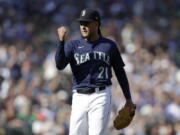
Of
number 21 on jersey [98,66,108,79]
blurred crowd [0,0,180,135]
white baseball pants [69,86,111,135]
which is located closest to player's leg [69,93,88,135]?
white baseball pants [69,86,111,135]

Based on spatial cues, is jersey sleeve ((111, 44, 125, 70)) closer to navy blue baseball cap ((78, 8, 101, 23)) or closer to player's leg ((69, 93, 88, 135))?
navy blue baseball cap ((78, 8, 101, 23))

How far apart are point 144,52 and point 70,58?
8.34 m

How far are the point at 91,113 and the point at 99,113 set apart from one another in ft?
0.30

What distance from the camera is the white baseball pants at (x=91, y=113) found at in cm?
745

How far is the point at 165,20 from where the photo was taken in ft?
59.6

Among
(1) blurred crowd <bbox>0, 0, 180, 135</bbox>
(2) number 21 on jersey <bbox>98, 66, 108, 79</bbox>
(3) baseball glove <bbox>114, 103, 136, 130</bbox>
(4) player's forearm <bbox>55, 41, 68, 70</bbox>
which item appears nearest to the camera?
(4) player's forearm <bbox>55, 41, 68, 70</bbox>

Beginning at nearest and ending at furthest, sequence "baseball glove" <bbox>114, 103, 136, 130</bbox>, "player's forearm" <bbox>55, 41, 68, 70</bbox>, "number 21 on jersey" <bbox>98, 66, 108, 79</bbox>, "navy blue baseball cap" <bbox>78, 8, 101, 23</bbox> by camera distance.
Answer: "player's forearm" <bbox>55, 41, 68, 70</bbox> < "navy blue baseball cap" <bbox>78, 8, 101, 23</bbox> < "number 21 on jersey" <bbox>98, 66, 108, 79</bbox> < "baseball glove" <bbox>114, 103, 136, 130</bbox>

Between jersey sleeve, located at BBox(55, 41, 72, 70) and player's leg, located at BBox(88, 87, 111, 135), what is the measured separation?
1.59 feet

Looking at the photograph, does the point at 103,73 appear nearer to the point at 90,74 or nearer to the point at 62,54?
the point at 90,74

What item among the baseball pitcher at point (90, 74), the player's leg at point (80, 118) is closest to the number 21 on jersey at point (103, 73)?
the baseball pitcher at point (90, 74)

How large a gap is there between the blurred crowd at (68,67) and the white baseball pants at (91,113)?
7.91 ft

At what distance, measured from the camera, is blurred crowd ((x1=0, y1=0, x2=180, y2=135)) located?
1321 cm

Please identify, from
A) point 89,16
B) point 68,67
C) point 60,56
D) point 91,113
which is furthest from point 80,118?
point 68,67

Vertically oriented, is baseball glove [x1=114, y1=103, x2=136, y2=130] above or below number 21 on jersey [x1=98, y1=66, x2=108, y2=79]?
below
